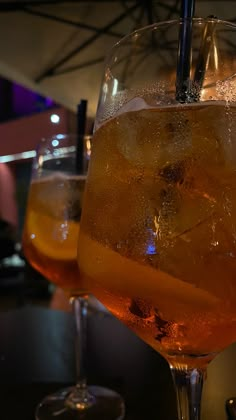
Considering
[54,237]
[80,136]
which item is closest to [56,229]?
[54,237]

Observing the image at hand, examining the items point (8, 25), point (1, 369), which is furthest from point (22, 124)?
point (1, 369)

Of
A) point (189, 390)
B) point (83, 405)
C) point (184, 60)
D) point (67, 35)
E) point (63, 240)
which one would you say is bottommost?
point (83, 405)

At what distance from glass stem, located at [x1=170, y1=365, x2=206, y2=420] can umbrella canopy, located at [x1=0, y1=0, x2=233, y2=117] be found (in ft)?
7.27

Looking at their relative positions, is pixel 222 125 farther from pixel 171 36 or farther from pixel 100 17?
pixel 100 17

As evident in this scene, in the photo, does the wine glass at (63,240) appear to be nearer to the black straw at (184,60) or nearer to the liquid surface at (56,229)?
the liquid surface at (56,229)

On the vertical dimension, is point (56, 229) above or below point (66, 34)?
below

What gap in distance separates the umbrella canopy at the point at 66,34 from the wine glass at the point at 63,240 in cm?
166

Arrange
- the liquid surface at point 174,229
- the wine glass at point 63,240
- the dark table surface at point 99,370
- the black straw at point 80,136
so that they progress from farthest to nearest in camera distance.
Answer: the black straw at point 80,136 < the wine glass at point 63,240 < the dark table surface at point 99,370 < the liquid surface at point 174,229

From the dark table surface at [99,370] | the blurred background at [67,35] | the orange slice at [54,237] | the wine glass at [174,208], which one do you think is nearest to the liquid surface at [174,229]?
the wine glass at [174,208]

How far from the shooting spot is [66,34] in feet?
9.84

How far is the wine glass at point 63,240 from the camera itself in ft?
2.60

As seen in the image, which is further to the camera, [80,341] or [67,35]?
[67,35]

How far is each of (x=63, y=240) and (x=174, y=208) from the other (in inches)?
18.5

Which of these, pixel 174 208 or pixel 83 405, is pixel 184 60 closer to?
pixel 174 208
